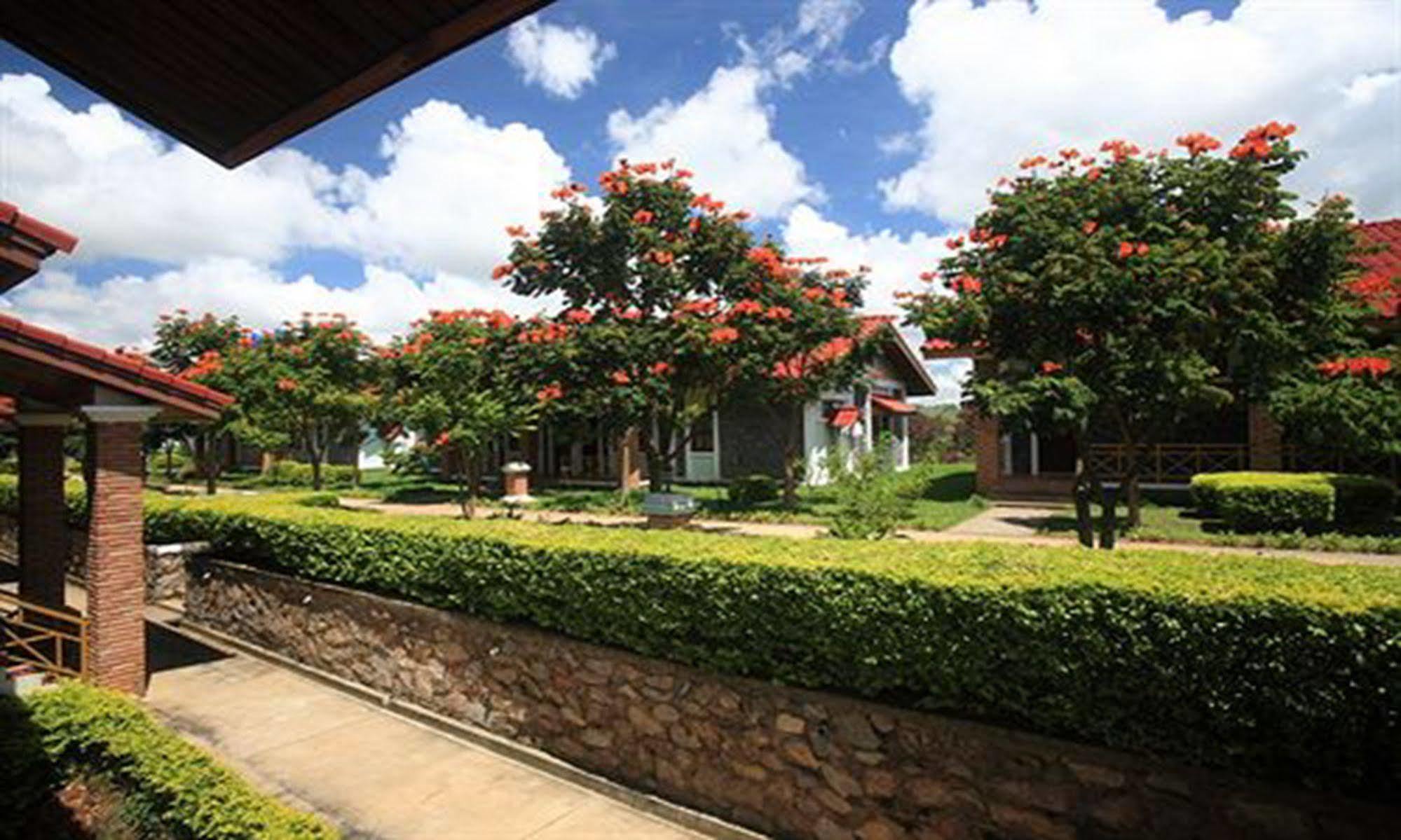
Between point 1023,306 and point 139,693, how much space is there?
11149 millimetres

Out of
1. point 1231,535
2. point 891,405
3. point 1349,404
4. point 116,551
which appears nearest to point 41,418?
point 116,551

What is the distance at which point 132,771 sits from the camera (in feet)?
17.2

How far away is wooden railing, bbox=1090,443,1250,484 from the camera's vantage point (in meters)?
17.7

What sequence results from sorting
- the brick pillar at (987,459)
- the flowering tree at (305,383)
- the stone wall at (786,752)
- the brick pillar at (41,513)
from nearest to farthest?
the stone wall at (786,752), the brick pillar at (41,513), the brick pillar at (987,459), the flowering tree at (305,383)

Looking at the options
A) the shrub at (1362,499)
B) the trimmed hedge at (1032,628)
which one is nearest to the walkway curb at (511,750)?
the trimmed hedge at (1032,628)

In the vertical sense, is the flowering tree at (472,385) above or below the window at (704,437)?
above

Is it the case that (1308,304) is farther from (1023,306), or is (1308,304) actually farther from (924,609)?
(924,609)

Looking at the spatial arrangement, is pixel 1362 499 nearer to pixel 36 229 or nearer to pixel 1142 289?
pixel 1142 289

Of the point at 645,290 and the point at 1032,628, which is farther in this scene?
the point at 645,290

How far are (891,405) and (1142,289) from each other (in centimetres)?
2131

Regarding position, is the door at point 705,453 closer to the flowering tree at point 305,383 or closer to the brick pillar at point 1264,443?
the flowering tree at point 305,383

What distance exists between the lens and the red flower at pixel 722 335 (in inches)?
532

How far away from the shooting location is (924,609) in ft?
15.7

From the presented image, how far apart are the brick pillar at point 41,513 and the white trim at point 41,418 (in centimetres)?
3
